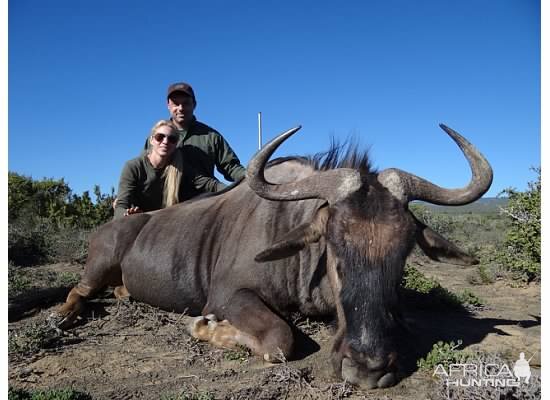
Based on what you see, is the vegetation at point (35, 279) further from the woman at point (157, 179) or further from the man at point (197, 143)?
the man at point (197, 143)

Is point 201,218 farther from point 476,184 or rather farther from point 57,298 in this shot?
point 476,184

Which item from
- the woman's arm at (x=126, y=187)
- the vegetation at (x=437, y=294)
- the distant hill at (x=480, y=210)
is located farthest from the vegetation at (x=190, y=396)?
the woman's arm at (x=126, y=187)

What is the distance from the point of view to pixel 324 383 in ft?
9.05

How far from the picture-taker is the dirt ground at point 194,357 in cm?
274

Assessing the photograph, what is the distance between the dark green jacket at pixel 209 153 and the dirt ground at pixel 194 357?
2.62 meters

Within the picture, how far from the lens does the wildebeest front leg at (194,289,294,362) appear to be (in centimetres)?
318

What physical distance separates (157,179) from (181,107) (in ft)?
4.82

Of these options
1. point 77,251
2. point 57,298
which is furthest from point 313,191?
point 77,251

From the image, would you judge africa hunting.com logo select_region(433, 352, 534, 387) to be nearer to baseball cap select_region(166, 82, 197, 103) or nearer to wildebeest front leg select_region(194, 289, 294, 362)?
wildebeest front leg select_region(194, 289, 294, 362)

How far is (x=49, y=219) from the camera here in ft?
39.7

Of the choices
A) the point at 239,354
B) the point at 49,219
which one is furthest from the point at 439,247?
the point at 49,219

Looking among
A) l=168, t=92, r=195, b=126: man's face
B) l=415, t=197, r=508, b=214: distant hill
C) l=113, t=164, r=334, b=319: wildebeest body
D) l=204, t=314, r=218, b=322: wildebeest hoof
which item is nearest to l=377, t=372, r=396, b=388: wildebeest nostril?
l=113, t=164, r=334, b=319: wildebeest body

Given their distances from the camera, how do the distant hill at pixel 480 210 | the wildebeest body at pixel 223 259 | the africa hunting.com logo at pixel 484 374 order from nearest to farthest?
the africa hunting.com logo at pixel 484 374, the wildebeest body at pixel 223 259, the distant hill at pixel 480 210

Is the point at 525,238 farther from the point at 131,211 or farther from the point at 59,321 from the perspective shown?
the point at 59,321
